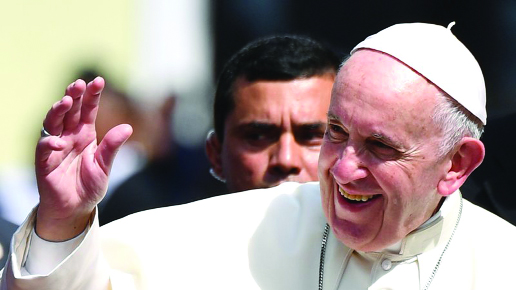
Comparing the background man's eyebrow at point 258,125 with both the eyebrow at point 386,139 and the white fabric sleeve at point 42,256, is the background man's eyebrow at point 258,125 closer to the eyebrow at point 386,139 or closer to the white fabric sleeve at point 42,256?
the eyebrow at point 386,139

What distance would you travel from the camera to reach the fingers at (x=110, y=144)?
317 cm

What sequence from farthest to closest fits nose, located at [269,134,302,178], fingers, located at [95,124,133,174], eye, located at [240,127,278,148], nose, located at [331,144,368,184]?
eye, located at [240,127,278,148], nose, located at [269,134,302,178], nose, located at [331,144,368,184], fingers, located at [95,124,133,174]

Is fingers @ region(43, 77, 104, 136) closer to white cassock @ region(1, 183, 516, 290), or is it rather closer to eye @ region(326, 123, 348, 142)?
white cassock @ region(1, 183, 516, 290)

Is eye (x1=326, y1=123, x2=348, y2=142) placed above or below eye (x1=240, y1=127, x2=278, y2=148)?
above

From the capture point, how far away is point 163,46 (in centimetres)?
617

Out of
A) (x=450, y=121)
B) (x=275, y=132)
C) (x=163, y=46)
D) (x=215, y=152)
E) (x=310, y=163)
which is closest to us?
(x=450, y=121)

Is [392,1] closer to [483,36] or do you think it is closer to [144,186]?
[483,36]

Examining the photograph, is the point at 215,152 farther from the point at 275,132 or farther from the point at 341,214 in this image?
the point at 341,214

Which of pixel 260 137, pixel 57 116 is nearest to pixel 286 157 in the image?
pixel 260 137

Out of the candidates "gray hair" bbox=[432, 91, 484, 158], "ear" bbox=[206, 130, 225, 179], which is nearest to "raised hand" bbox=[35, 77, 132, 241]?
"gray hair" bbox=[432, 91, 484, 158]

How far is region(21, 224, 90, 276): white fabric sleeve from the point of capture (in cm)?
323

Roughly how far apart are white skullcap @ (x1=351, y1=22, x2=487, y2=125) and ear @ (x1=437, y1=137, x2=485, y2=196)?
112mm

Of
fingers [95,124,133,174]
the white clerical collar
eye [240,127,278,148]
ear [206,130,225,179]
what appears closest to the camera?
fingers [95,124,133,174]

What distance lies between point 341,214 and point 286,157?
122 cm
